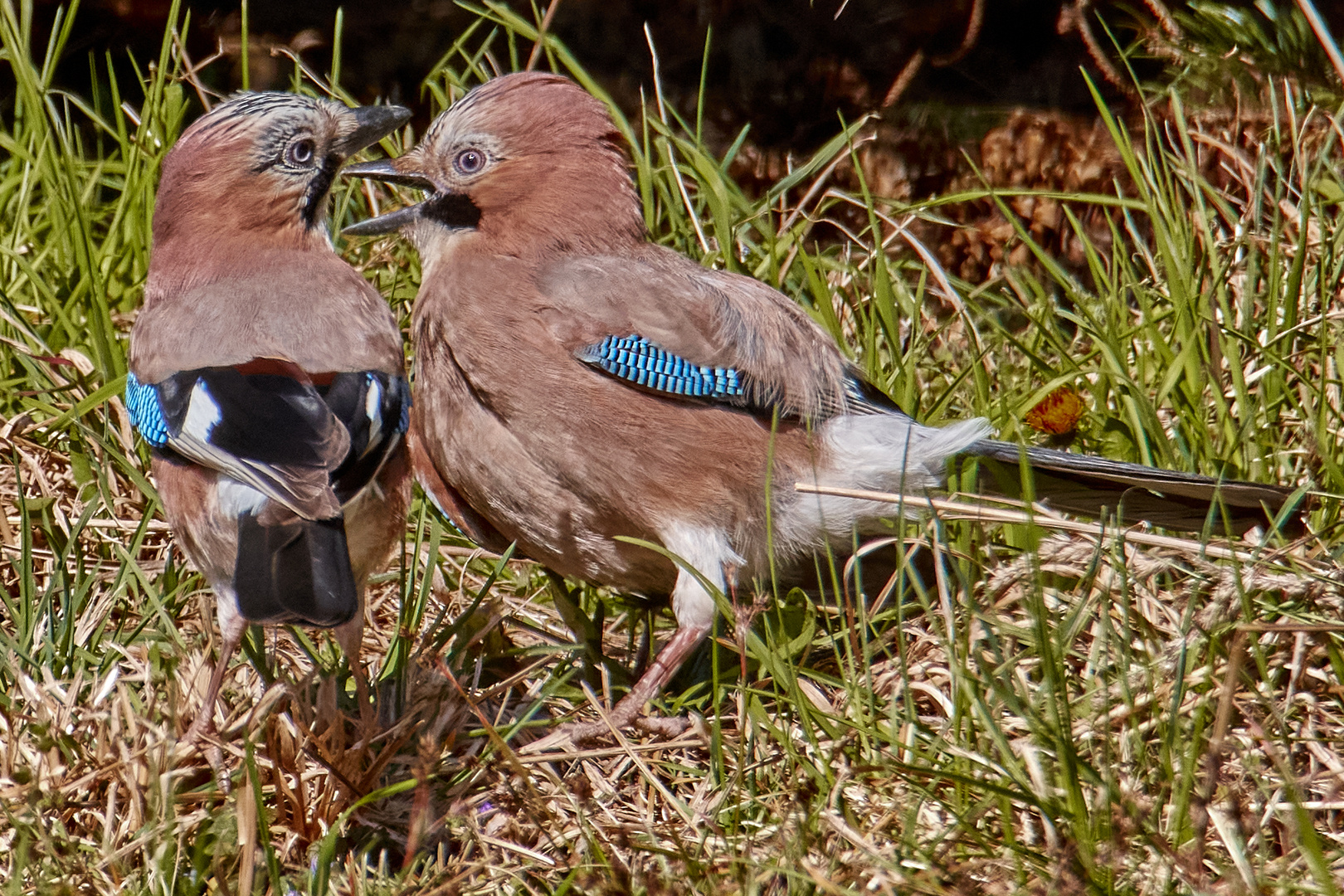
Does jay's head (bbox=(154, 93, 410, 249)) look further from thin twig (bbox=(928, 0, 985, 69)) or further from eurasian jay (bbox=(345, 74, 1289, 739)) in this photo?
thin twig (bbox=(928, 0, 985, 69))

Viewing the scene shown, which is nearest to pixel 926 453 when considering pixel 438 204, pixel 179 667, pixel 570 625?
pixel 570 625

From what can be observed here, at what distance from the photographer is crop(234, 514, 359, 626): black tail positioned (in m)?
2.87

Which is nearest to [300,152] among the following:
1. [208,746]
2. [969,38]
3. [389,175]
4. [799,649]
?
[389,175]

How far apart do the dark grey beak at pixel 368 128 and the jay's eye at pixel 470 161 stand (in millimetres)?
314

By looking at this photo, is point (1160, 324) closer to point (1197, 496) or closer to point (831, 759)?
point (1197, 496)

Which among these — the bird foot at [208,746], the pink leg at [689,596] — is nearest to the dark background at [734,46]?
the pink leg at [689,596]

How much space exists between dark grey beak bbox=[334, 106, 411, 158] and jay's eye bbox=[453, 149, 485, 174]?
12.4 inches

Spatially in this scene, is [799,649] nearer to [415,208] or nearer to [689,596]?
[689,596]

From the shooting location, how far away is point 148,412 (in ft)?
11.8

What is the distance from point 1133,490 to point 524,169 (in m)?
1.70

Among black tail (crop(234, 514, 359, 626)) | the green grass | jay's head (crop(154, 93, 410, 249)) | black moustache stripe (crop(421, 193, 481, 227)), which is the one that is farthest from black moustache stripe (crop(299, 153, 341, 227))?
black tail (crop(234, 514, 359, 626))

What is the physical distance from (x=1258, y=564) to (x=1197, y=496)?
39 cm

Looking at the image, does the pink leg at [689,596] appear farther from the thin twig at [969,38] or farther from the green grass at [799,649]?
the thin twig at [969,38]

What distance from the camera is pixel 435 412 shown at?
3.80 m
